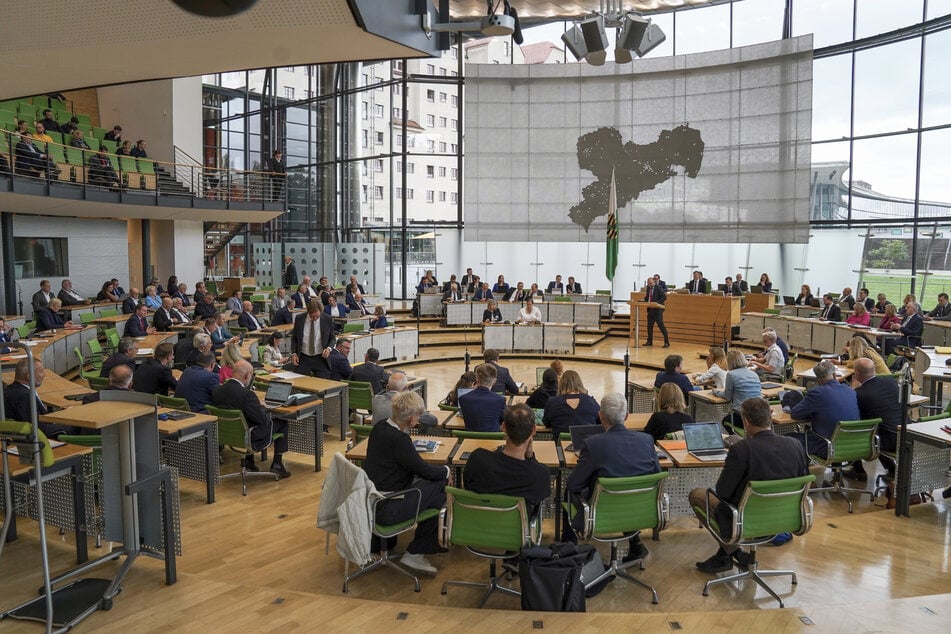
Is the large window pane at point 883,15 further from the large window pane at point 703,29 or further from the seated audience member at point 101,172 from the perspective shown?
the seated audience member at point 101,172

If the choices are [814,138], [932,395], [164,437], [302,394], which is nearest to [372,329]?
[302,394]

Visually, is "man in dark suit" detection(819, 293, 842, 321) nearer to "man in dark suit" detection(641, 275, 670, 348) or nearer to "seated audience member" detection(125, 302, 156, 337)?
"man in dark suit" detection(641, 275, 670, 348)

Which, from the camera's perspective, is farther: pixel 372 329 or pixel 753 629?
pixel 372 329

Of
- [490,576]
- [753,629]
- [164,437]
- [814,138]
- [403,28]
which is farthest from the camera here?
[814,138]

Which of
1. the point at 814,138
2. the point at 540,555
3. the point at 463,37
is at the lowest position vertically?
the point at 540,555

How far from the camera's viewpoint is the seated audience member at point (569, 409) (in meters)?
6.07

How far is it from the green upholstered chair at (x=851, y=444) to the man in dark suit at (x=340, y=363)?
212 inches

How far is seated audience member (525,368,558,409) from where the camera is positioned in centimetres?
726

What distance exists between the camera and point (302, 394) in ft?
24.0

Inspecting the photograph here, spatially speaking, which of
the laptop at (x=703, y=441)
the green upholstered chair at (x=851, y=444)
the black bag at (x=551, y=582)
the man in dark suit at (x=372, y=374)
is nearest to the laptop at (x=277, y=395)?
the man in dark suit at (x=372, y=374)

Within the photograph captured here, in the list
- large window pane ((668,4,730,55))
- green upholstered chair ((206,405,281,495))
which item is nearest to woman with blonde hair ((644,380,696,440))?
green upholstered chair ((206,405,281,495))

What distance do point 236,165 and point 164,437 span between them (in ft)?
64.6

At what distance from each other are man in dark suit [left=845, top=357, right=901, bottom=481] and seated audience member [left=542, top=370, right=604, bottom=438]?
8.37ft

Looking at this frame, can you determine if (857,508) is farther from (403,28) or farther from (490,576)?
(403,28)
